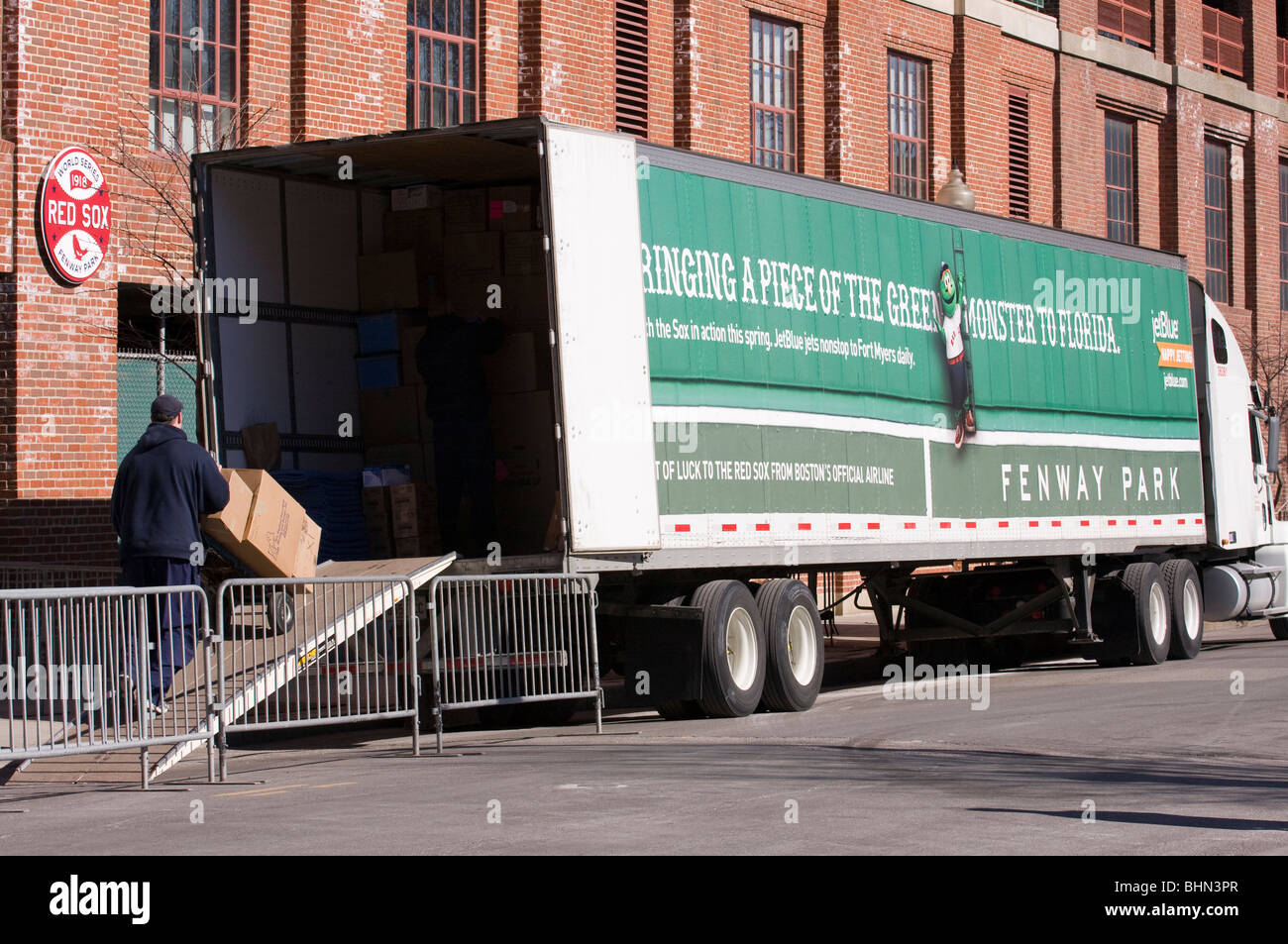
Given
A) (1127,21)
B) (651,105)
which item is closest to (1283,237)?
(1127,21)

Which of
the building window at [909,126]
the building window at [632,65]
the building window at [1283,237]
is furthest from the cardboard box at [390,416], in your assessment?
the building window at [1283,237]

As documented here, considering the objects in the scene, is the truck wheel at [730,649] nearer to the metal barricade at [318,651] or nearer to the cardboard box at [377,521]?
the metal barricade at [318,651]

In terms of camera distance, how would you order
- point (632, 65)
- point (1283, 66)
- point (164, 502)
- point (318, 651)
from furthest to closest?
point (1283, 66) → point (632, 65) → point (318, 651) → point (164, 502)

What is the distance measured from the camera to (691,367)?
13961 millimetres

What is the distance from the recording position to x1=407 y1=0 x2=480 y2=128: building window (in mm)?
22828

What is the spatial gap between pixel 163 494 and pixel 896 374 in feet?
22.3

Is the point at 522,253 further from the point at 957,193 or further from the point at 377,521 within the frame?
the point at 957,193

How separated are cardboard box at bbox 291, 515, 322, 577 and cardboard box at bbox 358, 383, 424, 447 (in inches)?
84.5

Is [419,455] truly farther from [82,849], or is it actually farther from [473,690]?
[82,849]

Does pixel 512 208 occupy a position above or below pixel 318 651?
above

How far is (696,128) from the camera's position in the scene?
86.1 feet

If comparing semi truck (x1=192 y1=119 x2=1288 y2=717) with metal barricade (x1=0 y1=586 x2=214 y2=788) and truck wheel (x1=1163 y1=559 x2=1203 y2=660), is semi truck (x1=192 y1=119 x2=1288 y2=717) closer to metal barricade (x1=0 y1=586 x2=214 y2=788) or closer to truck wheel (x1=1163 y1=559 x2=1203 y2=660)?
truck wheel (x1=1163 y1=559 x2=1203 y2=660)

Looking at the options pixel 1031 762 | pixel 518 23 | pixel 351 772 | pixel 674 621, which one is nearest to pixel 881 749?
pixel 1031 762

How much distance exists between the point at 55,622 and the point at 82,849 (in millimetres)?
2839
